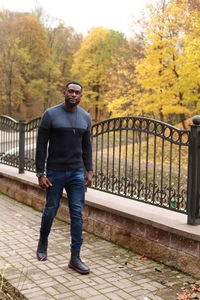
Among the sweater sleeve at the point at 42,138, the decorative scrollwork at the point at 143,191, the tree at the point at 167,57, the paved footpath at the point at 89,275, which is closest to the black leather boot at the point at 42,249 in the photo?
the paved footpath at the point at 89,275

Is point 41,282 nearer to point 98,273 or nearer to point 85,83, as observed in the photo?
point 98,273

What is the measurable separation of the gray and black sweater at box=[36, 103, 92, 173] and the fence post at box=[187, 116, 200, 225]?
47.9 inches

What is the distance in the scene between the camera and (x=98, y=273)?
4.48 meters

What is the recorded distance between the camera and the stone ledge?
14.6 ft

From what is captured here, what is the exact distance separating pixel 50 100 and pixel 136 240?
39818 mm

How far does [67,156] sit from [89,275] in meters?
1.29

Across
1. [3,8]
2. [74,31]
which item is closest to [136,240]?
[3,8]

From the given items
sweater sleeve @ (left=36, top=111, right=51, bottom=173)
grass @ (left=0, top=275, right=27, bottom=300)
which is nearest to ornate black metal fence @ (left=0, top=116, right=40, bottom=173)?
sweater sleeve @ (left=36, top=111, right=51, bottom=173)

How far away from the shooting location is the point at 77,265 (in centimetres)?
448

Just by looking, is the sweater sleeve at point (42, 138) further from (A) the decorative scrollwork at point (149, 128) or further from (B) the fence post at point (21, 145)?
(B) the fence post at point (21, 145)

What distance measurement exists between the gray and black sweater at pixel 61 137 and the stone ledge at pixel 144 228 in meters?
1.13

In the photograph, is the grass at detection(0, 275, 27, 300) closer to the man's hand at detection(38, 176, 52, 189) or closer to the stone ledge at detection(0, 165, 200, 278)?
the man's hand at detection(38, 176, 52, 189)

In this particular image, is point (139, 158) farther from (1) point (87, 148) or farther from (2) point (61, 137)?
(2) point (61, 137)

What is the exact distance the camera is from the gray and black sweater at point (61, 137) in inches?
175
